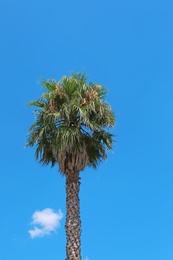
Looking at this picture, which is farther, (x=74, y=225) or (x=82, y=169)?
(x=82, y=169)

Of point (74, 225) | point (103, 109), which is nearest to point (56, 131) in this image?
point (103, 109)

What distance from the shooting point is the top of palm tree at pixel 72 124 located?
728 inches

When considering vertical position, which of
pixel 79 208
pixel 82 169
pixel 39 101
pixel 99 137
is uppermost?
pixel 39 101

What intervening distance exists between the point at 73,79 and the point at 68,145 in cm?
282

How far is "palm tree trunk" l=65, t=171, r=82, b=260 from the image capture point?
17.2 metres

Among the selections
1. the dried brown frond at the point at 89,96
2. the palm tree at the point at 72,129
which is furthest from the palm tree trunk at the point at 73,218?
the dried brown frond at the point at 89,96

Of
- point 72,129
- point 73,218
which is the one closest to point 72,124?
point 72,129

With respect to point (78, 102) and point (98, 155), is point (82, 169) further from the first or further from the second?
point (78, 102)

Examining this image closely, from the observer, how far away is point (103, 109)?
19156mm

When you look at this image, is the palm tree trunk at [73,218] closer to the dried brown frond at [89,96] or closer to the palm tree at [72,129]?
the palm tree at [72,129]

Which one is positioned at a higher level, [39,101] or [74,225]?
[39,101]

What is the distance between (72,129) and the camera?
730 inches

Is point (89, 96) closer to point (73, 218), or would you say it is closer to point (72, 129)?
point (72, 129)

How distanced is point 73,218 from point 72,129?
125 inches
